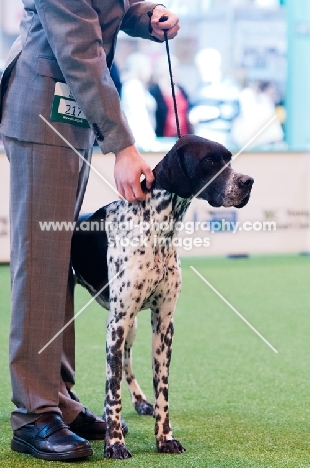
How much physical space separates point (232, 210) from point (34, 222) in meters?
5.21

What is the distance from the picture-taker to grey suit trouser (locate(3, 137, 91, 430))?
101 inches

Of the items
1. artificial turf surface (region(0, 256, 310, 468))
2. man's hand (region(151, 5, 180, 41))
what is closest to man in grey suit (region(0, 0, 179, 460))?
artificial turf surface (region(0, 256, 310, 468))

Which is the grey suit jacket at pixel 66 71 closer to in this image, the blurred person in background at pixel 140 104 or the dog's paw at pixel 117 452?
the dog's paw at pixel 117 452

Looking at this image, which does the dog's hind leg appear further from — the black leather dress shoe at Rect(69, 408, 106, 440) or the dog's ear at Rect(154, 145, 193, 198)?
the dog's ear at Rect(154, 145, 193, 198)

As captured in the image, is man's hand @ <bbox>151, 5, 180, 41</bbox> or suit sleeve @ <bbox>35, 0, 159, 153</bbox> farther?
man's hand @ <bbox>151, 5, 180, 41</bbox>

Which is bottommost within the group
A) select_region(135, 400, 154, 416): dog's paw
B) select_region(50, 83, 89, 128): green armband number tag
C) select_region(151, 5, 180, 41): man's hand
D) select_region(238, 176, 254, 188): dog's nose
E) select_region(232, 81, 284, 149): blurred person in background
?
select_region(135, 400, 154, 416): dog's paw

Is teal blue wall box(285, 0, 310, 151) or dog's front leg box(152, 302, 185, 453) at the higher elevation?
teal blue wall box(285, 0, 310, 151)

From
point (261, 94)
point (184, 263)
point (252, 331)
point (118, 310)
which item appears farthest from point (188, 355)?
point (261, 94)

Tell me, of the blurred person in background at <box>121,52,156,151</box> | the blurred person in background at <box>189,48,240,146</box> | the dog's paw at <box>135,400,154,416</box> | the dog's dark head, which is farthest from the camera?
the blurred person in background at <box>189,48,240,146</box>

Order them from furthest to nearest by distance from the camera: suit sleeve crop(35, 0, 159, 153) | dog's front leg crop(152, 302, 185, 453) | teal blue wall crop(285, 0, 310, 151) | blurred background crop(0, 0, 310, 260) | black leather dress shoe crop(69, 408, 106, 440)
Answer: teal blue wall crop(285, 0, 310, 151) < blurred background crop(0, 0, 310, 260) < black leather dress shoe crop(69, 408, 106, 440) < dog's front leg crop(152, 302, 185, 453) < suit sleeve crop(35, 0, 159, 153)

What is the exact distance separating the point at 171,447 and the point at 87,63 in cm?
117

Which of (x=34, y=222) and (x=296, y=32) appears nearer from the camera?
(x=34, y=222)

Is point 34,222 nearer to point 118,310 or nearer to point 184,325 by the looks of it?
point 118,310

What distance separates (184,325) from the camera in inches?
196
